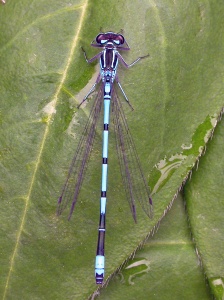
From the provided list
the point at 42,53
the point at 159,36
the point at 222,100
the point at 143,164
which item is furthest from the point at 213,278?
the point at 42,53

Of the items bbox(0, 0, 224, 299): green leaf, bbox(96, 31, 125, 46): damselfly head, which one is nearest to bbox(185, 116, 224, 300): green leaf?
bbox(0, 0, 224, 299): green leaf

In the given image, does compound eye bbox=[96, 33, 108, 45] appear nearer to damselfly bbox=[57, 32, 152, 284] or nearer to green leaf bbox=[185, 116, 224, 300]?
damselfly bbox=[57, 32, 152, 284]

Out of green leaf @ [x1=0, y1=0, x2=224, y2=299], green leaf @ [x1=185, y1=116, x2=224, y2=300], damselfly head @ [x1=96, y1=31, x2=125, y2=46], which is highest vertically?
damselfly head @ [x1=96, y1=31, x2=125, y2=46]

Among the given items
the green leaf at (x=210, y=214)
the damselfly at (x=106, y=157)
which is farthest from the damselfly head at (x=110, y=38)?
the green leaf at (x=210, y=214)

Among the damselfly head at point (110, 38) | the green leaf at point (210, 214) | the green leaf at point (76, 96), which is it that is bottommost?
the green leaf at point (210, 214)

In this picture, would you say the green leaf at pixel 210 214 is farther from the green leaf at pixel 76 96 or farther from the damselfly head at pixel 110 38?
the damselfly head at pixel 110 38

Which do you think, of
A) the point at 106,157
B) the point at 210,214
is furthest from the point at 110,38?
the point at 210,214
